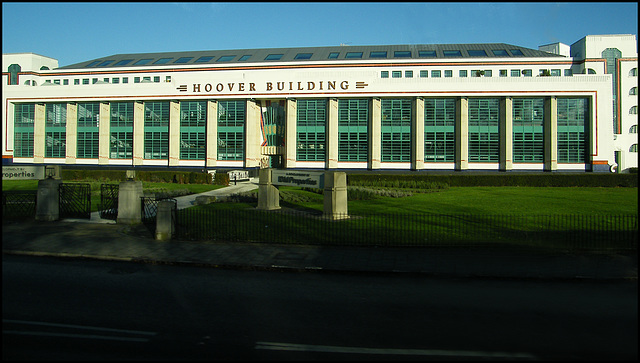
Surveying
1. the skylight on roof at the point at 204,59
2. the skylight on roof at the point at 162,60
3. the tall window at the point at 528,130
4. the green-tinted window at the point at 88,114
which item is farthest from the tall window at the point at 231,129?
the tall window at the point at 528,130

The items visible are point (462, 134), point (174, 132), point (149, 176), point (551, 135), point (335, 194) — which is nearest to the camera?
point (335, 194)

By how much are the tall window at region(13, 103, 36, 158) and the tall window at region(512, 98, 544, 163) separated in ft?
207

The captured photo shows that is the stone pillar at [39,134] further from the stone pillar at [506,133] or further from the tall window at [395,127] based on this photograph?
the stone pillar at [506,133]

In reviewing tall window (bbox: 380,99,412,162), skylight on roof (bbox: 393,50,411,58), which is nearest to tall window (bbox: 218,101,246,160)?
tall window (bbox: 380,99,412,162)

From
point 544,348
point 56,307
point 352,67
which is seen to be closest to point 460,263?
point 544,348

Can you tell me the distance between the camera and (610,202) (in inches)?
1097

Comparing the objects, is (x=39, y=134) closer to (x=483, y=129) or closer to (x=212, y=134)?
(x=212, y=134)

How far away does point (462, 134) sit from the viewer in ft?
181

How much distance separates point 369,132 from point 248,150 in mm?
15208

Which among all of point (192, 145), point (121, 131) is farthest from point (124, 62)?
point (192, 145)

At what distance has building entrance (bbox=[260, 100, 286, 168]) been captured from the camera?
60.8 metres

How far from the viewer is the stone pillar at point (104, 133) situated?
6075cm

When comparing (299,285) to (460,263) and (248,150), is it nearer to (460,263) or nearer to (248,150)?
(460,263)

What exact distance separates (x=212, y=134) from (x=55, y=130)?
2272 centimetres
